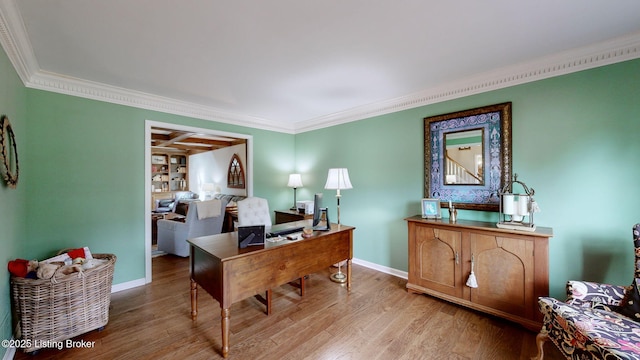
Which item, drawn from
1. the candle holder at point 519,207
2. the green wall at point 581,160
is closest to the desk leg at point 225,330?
the candle holder at point 519,207

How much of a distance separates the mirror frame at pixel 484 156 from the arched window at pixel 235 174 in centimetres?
445

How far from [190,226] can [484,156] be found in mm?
4144

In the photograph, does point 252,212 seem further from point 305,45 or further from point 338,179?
point 305,45

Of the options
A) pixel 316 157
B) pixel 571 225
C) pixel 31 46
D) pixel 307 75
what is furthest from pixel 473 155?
pixel 31 46

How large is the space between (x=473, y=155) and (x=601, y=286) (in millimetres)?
1435

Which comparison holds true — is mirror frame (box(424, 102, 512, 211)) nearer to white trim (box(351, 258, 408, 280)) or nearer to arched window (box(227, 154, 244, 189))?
white trim (box(351, 258, 408, 280))

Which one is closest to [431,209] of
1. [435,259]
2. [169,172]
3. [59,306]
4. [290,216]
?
[435,259]

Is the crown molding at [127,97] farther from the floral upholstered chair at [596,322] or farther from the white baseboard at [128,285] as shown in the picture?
the floral upholstered chair at [596,322]

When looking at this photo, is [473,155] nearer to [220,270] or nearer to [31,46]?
[220,270]

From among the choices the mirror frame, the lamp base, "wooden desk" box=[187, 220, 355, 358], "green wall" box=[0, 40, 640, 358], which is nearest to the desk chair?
"wooden desk" box=[187, 220, 355, 358]

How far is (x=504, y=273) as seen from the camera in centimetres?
216

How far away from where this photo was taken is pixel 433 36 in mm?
1858

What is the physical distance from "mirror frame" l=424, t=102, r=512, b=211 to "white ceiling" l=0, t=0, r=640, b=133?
28 centimetres

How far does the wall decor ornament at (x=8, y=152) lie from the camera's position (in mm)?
1660
